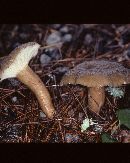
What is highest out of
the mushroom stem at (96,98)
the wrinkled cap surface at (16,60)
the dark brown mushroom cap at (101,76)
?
the wrinkled cap surface at (16,60)

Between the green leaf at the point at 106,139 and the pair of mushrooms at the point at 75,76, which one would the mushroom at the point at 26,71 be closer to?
the pair of mushrooms at the point at 75,76

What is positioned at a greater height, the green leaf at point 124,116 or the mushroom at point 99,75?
the mushroom at point 99,75

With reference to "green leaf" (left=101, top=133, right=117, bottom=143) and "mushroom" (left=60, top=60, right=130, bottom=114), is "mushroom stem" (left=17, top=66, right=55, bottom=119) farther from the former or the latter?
"green leaf" (left=101, top=133, right=117, bottom=143)

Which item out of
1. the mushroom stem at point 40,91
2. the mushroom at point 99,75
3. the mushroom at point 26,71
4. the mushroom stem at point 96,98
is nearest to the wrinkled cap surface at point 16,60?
the mushroom at point 26,71

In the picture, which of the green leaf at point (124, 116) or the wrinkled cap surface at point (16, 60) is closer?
the wrinkled cap surface at point (16, 60)

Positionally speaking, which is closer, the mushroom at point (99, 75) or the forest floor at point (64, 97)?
the mushroom at point (99, 75)

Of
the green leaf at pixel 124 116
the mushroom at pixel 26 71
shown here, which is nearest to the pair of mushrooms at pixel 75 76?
the mushroom at pixel 26 71

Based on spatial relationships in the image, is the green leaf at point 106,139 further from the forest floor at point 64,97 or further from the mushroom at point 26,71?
the mushroom at point 26,71
